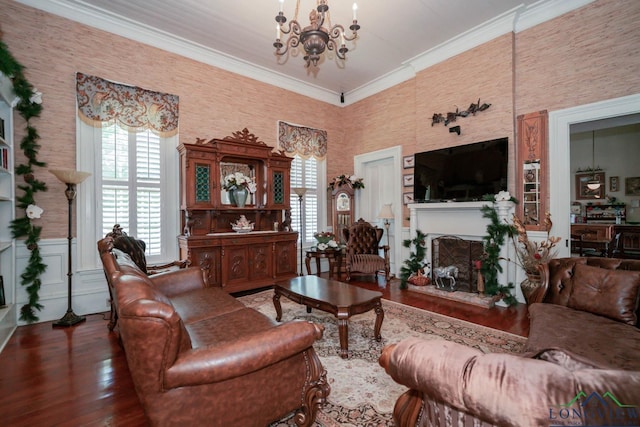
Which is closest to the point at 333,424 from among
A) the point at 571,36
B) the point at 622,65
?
the point at 622,65

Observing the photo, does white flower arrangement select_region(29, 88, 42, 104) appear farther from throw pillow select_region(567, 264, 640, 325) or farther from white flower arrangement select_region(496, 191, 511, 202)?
white flower arrangement select_region(496, 191, 511, 202)

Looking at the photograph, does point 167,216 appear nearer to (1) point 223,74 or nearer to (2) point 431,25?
(1) point 223,74

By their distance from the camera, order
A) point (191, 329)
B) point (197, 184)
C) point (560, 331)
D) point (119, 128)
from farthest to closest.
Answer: point (197, 184) < point (119, 128) < point (191, 329) < point (560, 331)

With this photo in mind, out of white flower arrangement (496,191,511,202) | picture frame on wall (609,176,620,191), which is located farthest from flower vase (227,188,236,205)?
picture frame on wall (609,176,620,191)

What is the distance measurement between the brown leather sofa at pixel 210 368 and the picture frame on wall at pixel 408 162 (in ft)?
14.4

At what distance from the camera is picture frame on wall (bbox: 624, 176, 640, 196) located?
274 inches

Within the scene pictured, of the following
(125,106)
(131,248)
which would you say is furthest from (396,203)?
(125,106)

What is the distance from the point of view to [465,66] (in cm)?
458

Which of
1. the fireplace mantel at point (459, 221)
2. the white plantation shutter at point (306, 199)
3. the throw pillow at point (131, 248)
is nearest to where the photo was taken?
the throw pillow at point (131, 248)

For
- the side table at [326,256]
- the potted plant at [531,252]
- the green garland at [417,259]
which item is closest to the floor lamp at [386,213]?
the green garland at [417,259]

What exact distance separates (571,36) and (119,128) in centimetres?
625

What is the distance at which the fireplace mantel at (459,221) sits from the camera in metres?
4.09

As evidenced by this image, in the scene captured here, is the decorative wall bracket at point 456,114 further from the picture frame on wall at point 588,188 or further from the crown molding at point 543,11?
the picture frame on wall at point 588,188

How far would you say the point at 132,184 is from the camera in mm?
4125
